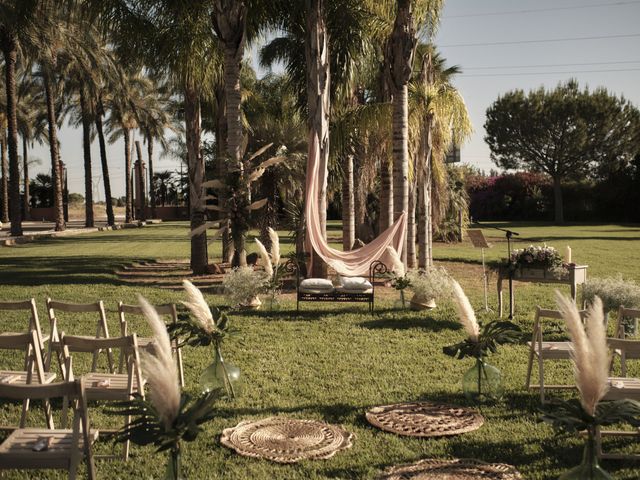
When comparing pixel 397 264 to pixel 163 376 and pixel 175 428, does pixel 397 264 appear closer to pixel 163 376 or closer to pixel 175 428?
pixel 175 428

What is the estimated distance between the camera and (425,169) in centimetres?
1584

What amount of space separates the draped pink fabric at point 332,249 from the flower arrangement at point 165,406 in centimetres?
888

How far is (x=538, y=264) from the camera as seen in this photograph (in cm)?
1070

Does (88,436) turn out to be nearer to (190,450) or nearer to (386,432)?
(190,450)

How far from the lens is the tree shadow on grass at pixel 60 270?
636 inches

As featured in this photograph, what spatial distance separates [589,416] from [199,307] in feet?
10.9

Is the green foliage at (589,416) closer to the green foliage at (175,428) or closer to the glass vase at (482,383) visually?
the green foliage at (175,428)

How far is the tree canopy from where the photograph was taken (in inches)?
2087

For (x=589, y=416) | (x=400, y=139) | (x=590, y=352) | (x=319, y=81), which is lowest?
(x=589, y=416)

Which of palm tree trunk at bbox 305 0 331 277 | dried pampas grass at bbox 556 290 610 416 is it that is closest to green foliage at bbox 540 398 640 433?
dried pampas grass at bbox 556 290 610 416

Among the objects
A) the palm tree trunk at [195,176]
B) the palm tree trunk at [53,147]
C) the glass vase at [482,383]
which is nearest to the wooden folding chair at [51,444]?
the glass vase at [482,383]

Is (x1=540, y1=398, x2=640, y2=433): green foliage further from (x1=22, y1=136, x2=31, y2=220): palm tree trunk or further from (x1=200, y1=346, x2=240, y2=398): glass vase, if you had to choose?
(x1=22, y1=136, x2=31, y2=220): palm tree trunk

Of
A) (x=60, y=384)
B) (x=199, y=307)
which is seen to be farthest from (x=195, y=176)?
(x=60, y=384)

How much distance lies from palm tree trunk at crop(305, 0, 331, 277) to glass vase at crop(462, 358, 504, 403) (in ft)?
24.4
